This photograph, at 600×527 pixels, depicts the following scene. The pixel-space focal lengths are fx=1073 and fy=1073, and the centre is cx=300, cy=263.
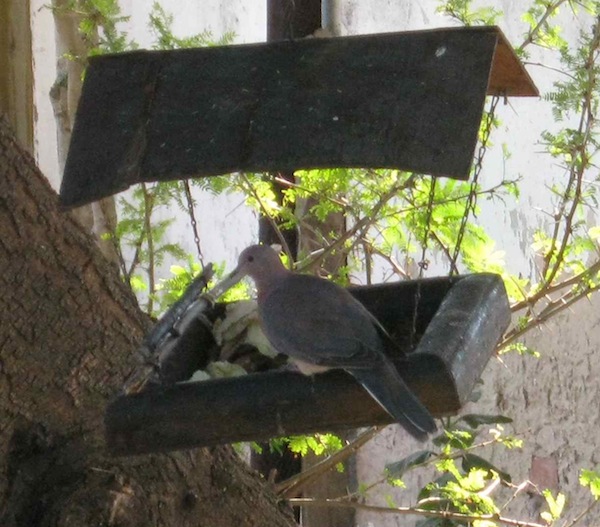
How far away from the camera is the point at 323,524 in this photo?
4.96 m

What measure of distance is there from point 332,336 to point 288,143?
43 cm

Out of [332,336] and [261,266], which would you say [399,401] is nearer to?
[332,336]

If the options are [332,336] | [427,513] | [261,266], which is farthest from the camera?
[427,513]

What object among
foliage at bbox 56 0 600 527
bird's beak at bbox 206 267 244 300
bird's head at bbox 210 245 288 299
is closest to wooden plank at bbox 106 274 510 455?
bird's head at bbox 210 245 288 299

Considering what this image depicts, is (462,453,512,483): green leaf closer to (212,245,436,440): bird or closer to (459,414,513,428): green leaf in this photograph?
(459,414,513,428): green leaf

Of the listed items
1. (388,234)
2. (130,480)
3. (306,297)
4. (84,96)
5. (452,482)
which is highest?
(84,96)

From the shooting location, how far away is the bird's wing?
2.21 meters

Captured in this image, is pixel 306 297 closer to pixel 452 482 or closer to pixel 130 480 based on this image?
pixel 130 480

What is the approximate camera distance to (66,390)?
2828 millimetres

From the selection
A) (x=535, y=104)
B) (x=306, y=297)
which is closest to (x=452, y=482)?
(x=306, y=297)

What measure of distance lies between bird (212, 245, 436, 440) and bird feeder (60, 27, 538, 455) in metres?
0.05

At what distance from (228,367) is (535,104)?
10.7 feet

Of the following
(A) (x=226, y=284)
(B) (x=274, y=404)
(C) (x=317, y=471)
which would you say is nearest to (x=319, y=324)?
(B) (x=274, y=404)

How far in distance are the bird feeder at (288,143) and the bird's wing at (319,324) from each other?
0.06 meters
